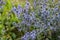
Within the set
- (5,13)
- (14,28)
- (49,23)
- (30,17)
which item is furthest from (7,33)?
(49,23)

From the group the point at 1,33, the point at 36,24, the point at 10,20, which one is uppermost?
the point at 10,20

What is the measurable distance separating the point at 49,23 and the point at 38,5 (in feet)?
1.64

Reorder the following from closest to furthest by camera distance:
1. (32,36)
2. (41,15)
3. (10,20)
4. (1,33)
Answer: (32,36) → (41,15) → (1,33) → (10,20)

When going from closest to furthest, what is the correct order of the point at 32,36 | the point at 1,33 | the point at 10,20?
the point at 32,36 → the point at 1,33 → the point at 10,20

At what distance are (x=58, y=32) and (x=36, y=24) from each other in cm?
35

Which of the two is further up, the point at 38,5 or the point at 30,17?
the point at 38,5

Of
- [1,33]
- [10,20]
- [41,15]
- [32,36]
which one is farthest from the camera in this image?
[10,20]

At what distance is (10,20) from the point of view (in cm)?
272

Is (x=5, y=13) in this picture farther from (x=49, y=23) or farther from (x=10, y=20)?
(x=49, y=23)

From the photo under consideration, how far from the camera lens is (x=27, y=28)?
7.93ft

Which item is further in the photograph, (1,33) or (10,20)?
(10,20)

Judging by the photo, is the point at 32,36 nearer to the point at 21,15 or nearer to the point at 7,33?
A: the point at 21,15

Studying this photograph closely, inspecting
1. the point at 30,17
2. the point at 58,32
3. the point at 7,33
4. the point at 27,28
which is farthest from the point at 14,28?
the point at 58,32

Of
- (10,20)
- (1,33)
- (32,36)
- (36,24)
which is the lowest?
(32,36)
